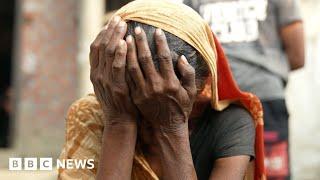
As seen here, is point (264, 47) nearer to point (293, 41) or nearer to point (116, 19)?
point (293, 41)

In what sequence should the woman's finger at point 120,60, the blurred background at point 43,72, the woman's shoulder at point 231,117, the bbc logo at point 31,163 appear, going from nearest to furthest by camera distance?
the woman's finger at point 120,60 < the woman's shoulder at point 231,117 < the bbc logo at point 31,163 < the blurred background at point 43,72

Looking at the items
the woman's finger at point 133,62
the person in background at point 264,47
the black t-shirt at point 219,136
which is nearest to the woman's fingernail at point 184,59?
the woman's finger at point 133,62

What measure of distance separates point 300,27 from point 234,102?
106cm

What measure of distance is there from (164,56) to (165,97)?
5.1 inches

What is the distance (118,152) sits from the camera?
1901 mm

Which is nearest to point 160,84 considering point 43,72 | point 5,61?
point 43,72

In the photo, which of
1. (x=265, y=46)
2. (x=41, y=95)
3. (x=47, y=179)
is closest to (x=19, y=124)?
(x=41, y=95)

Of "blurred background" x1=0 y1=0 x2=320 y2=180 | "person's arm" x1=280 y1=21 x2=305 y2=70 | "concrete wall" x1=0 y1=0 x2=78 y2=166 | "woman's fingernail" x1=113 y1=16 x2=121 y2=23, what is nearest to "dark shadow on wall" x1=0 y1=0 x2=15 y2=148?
"blurred background" x1=0 y1=0 x2=320 y2=180

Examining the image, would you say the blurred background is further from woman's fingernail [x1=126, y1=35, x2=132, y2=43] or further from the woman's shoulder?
woman's fingernail [x1=126, y1=35, x2=132, y2=43]

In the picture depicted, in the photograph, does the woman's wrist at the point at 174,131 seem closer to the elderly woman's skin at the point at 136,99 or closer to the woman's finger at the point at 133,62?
the elderly woman's skin at the point at 136,99

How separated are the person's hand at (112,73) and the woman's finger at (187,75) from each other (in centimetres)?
17

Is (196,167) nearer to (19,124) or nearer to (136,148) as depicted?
(136,148)

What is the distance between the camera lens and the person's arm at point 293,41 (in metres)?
3.08

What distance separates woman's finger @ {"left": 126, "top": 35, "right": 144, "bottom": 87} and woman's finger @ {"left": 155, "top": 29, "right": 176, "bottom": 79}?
65 mm
